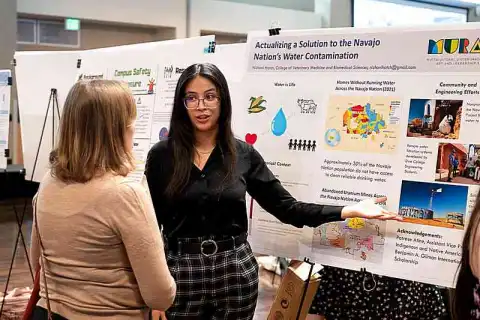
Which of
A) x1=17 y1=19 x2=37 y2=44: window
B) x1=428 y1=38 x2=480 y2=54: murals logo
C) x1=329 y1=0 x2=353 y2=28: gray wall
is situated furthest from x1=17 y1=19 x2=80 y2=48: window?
x1=428 y1=38 x2=480 y2=54: murals logo

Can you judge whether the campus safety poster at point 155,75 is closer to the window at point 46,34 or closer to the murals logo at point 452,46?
the murals logo at point 452,46

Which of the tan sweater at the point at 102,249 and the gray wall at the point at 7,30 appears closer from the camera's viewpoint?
the tan sweater at the point at 102,249

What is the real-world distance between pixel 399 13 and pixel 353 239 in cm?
663

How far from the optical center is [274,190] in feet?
7.24

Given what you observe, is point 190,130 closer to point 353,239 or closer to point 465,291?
point 353,239

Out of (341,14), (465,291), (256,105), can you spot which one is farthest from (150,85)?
(341,14)

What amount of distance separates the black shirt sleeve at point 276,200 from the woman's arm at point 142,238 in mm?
685

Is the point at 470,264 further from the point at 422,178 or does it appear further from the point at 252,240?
the point at 252,240

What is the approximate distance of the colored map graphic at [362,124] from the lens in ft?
6.79

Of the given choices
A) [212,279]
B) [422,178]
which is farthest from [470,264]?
[212,279]

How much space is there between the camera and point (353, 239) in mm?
2150

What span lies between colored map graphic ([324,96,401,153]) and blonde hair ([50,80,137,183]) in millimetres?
886

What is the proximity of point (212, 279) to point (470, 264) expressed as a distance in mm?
962

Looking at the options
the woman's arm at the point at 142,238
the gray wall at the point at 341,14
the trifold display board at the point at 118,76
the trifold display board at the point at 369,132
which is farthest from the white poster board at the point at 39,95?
the gray wall at the point at 341,14
